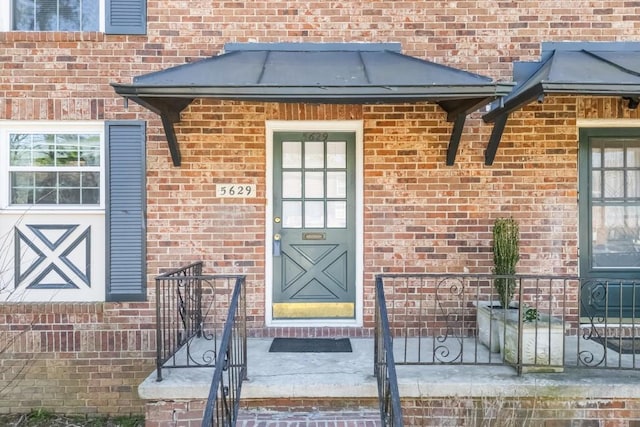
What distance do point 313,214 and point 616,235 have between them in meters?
3.34

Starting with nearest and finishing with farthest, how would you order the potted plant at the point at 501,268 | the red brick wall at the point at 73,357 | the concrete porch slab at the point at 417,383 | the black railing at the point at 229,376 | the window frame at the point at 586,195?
the black railing at the point at 229,376 → the concrete porch slab at the point at 417,383 → the potted plant at the point at 501,268 → the red brick wall at the point at 73,357 → the window frame at the point at 586,195

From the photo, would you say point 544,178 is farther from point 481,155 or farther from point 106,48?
point 106,48

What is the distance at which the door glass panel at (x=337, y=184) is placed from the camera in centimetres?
503

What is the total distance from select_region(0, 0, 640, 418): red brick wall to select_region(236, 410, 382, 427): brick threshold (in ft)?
4.05

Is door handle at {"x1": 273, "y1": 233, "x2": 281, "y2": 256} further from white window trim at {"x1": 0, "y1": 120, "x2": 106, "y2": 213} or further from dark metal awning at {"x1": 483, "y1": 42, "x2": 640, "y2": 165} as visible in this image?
dark metal awning at {"x1": 483, "y1": 42, "x2": 640, "y2": 165}

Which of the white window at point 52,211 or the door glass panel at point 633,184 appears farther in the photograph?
the door glass panel at point 633,184

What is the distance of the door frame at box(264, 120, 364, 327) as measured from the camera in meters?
4.89

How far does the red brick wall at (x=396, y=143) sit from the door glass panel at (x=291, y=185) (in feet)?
0.95

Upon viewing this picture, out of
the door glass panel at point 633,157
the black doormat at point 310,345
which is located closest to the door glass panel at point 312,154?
the black doormat at point 310,345

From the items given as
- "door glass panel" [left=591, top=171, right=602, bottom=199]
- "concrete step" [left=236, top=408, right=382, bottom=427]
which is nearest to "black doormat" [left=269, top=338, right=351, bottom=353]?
"concrete step" [left=236, top=408, right=382, bottom=427]

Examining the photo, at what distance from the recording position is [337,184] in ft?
16.5

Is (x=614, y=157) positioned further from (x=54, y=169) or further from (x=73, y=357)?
(x=73, y=357)

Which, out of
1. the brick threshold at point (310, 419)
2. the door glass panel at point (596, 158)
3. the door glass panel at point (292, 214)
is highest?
the door glass panel at point (596, 158)

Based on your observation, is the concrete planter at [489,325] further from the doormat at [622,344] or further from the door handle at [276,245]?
the door handle at [276,245]
